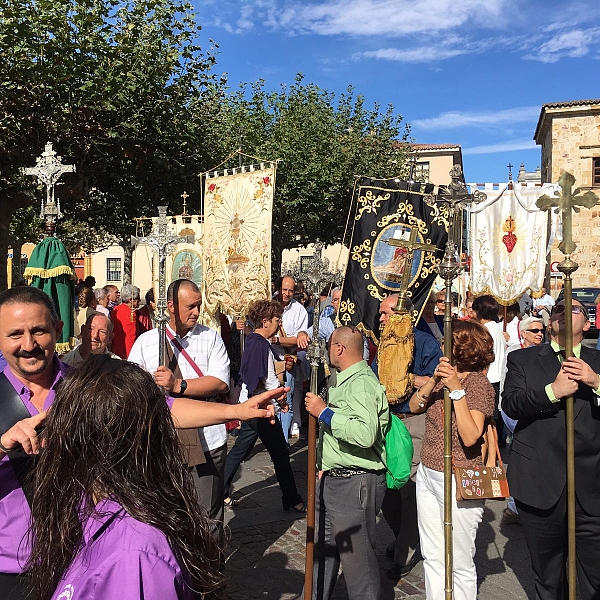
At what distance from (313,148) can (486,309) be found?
16304mm

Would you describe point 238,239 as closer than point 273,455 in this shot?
No

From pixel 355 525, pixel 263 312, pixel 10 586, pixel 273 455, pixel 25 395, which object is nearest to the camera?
pixel 10 586

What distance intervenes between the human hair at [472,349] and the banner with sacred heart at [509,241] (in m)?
5.99

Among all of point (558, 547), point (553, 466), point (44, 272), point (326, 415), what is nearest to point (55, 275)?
point (44, 272)

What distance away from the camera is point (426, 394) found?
3834mm

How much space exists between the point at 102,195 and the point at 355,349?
42.1 ft

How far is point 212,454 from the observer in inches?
163

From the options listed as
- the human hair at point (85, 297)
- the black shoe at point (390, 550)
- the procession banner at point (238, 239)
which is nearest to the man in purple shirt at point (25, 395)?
the black shoe at point (390, 550)

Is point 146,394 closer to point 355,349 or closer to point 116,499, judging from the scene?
point 116,499

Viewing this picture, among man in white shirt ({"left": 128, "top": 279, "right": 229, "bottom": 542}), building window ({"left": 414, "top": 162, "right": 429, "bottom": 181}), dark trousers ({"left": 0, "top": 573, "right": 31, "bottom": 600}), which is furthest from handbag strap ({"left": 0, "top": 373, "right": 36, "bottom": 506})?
building window ({"left": 414, "top": 162, "right": 429, "bottom": 181})

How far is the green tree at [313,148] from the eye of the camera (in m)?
22.0

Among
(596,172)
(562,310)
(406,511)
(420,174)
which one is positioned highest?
(596,172)

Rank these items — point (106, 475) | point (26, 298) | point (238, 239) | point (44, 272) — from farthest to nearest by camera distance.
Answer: point (238, 239) → point (44, 272) → point (26, 298) → point (106, 475)

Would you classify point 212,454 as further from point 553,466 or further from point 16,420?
point 553,466
